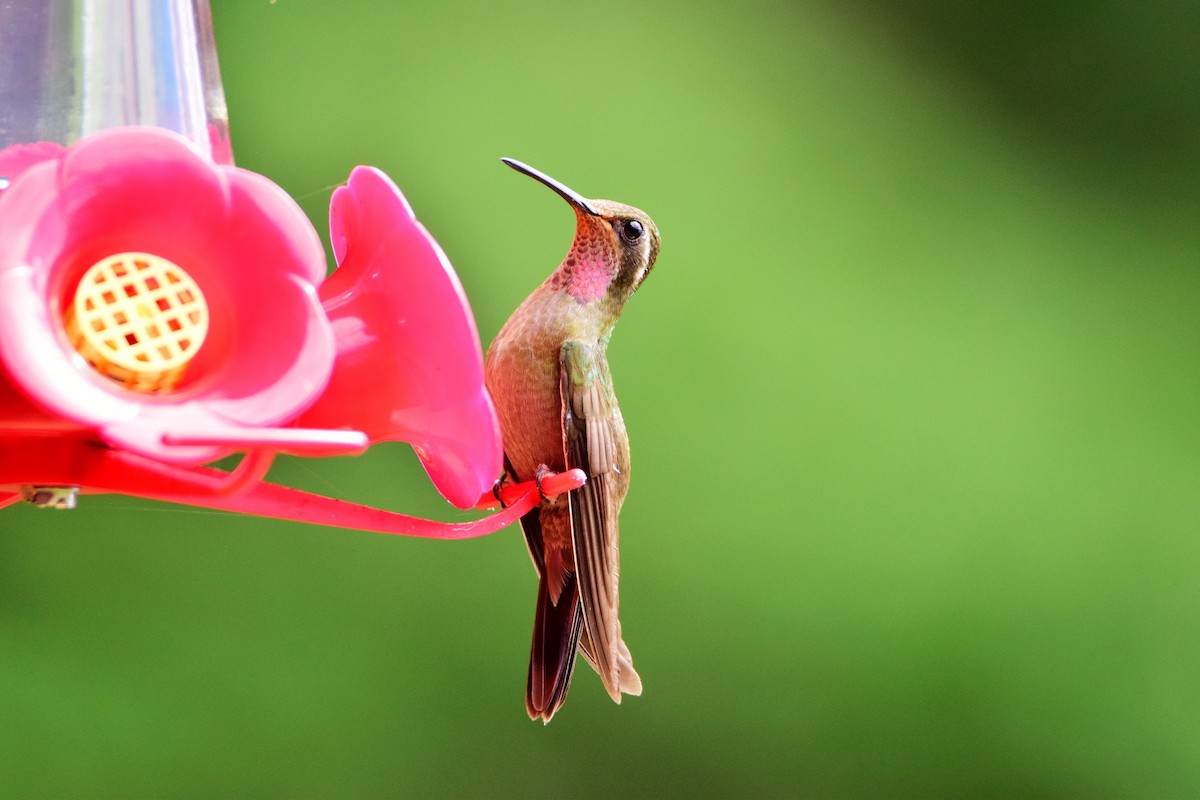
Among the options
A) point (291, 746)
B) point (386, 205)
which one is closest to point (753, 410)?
point (291, 746)

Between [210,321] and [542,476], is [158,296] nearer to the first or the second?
[210,321]

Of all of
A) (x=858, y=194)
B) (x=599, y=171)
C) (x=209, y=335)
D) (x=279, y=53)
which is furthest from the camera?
(x=858, y=194)

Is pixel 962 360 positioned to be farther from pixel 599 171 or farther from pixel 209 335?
pixel 209 335

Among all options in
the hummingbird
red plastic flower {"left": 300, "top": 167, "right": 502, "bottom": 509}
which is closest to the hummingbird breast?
the hummingbird

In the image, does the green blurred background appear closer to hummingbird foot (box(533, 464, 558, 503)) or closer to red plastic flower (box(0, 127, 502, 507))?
hummingbird foot (box(533, 464, 558, 503))

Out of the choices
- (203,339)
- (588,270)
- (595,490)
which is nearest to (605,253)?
(588,270)

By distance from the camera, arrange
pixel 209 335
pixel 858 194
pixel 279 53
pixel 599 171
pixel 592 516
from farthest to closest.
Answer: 1. pixel 858 194
2. pixel 599 171
3. pixel 279 53
4. pixel 592 516
5. pixel 209 335
